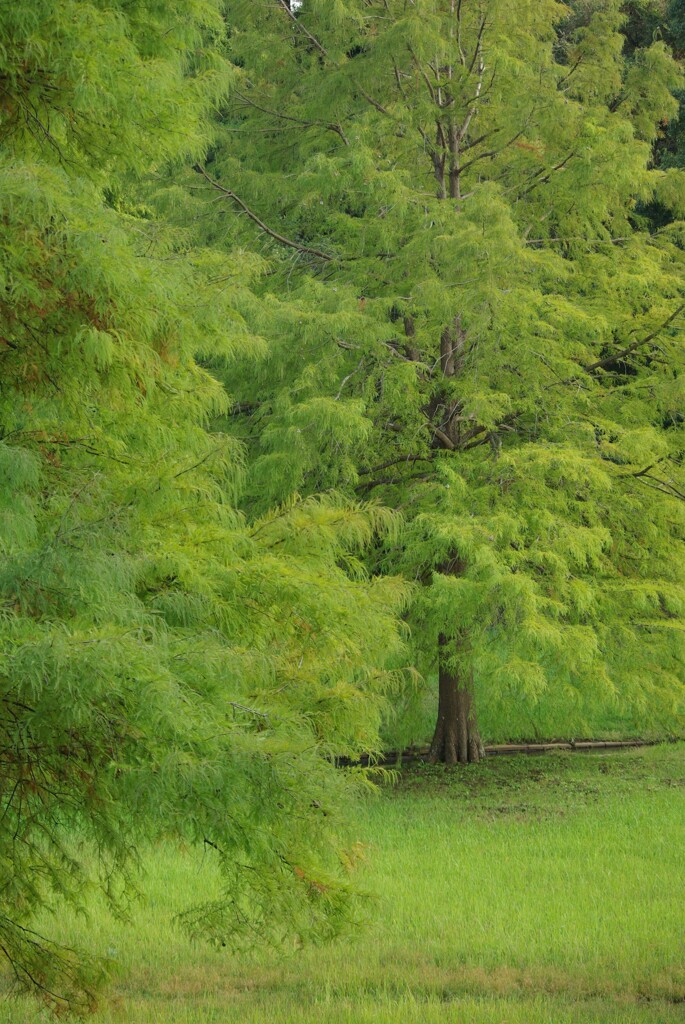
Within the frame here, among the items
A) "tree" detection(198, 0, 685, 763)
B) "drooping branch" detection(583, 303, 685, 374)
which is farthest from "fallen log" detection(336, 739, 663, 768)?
"drooping branch" detection(583, 303, 685, 374)

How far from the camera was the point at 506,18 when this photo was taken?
14781 millimetres

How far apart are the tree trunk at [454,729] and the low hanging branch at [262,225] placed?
5.75m

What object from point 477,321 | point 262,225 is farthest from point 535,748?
point 262,225

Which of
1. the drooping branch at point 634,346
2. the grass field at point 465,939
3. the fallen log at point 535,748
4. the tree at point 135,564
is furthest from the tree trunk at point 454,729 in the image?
the tree at point 135,564

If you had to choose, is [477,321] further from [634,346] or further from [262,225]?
[262,225]

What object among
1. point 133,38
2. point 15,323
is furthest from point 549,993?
point 133,38

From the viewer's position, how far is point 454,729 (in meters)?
16.2

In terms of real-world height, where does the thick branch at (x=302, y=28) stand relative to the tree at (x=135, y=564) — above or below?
above

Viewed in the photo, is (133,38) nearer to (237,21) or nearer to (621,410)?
(621,410)

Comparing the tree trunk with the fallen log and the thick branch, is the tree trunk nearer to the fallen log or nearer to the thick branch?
the fallen log

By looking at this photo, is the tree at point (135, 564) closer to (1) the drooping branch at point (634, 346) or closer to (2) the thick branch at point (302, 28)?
(1) the drooping branch at point (634, 346)

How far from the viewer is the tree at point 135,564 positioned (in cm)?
397

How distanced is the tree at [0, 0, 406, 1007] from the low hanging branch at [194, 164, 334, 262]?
8.24 m

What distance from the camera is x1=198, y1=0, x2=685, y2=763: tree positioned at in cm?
1190
